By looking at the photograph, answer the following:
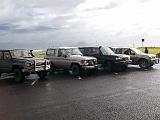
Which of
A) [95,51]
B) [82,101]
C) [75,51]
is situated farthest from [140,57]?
[82,101]

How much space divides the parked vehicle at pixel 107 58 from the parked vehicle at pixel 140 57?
2.03 m

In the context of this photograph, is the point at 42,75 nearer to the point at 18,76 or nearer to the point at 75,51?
the point at 18,76

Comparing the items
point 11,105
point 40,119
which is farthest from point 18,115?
point 11,105

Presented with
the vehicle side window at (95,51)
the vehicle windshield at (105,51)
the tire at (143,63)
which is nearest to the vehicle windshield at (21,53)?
the vehicle side window at (95,51)

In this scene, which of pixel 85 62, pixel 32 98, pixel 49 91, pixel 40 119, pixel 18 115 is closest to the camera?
pixel 40 119

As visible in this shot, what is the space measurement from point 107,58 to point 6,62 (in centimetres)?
789

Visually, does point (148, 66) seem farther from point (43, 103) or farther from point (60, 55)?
point (43, 103)

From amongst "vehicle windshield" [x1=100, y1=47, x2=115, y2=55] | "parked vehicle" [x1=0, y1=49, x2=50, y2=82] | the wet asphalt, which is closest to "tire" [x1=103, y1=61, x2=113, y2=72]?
"vehicle windshield" [x1=100, y1=47, x2=115, y2=55]

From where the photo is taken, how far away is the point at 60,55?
71.3 ft

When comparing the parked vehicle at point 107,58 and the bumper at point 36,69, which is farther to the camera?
the parked vehicle at point 107,58

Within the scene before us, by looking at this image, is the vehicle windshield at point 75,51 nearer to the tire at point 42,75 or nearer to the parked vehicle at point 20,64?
the tire at point 42,75

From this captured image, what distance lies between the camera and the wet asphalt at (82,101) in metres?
9.40

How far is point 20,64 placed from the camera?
58.3 ft

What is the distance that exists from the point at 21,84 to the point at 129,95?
22.2 ft
